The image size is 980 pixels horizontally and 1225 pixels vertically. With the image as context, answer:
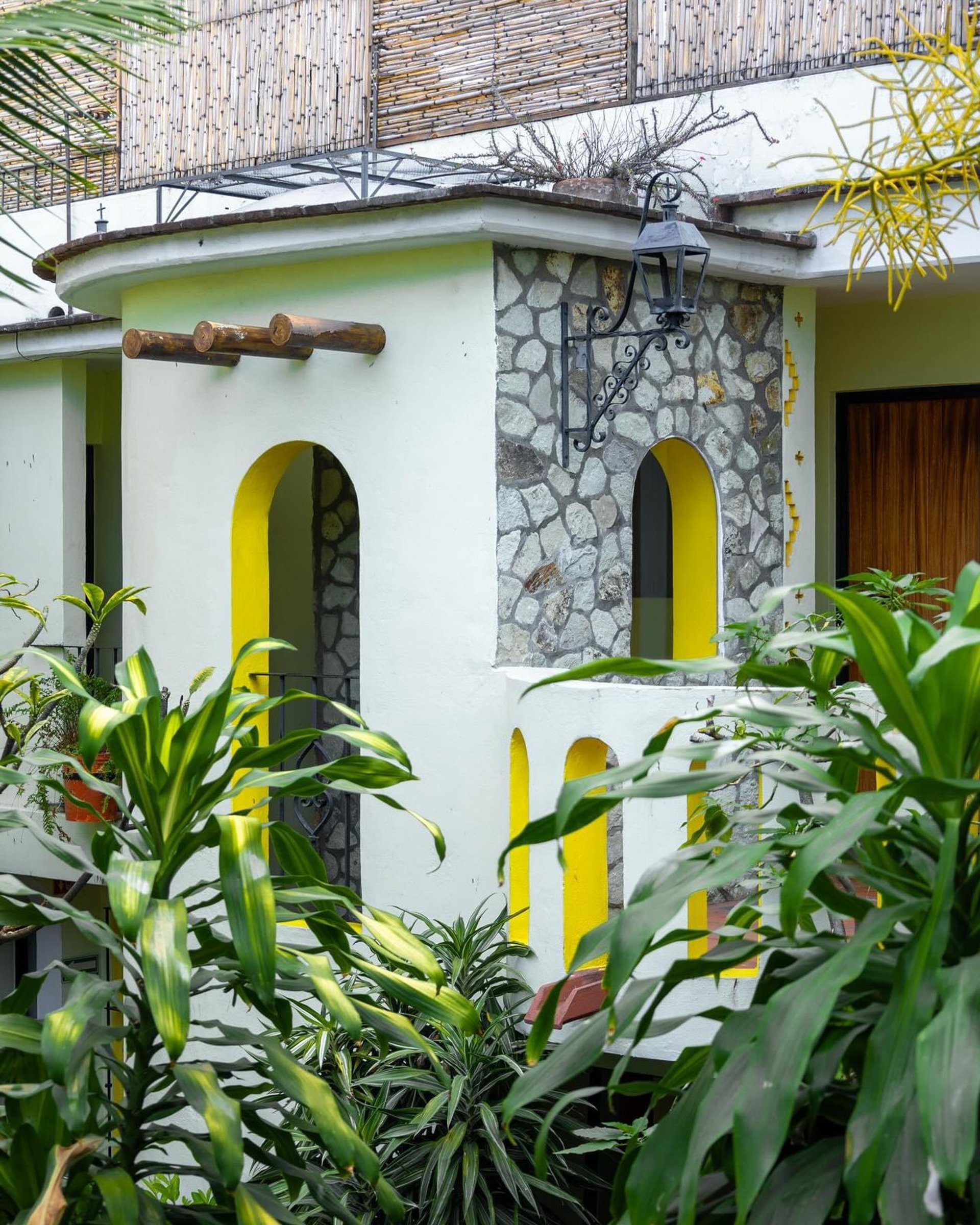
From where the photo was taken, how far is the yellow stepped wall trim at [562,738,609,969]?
5.95 meters

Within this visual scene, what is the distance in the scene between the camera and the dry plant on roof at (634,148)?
330 inches

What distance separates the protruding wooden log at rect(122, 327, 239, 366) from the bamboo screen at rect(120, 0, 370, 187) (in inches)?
123

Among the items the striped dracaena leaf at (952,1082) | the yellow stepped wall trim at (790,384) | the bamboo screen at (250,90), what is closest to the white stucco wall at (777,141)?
the yellow stepped wall trim at (790,384)

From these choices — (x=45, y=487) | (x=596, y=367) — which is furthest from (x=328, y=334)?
(x=45, y=487)

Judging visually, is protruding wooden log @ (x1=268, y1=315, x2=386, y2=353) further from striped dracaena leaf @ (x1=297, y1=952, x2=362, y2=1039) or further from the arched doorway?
striped dracaena leaf @ (x1=297, y1=952, x2=362, y2=1039)

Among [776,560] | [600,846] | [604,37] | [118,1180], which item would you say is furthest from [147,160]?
[118,1180]

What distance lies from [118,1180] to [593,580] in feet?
15.4

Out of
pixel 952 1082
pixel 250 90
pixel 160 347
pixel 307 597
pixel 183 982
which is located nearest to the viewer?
pixel 952 1082

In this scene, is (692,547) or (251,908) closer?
(251,908)

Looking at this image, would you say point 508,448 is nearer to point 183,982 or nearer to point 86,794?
point 86,794

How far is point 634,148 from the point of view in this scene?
8.59m

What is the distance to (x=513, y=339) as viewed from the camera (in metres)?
6.77

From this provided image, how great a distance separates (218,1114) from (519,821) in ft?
12.7

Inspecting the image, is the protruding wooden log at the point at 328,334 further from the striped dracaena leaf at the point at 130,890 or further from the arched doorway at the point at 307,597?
the striped dracaena leaf at the point at 130,890
